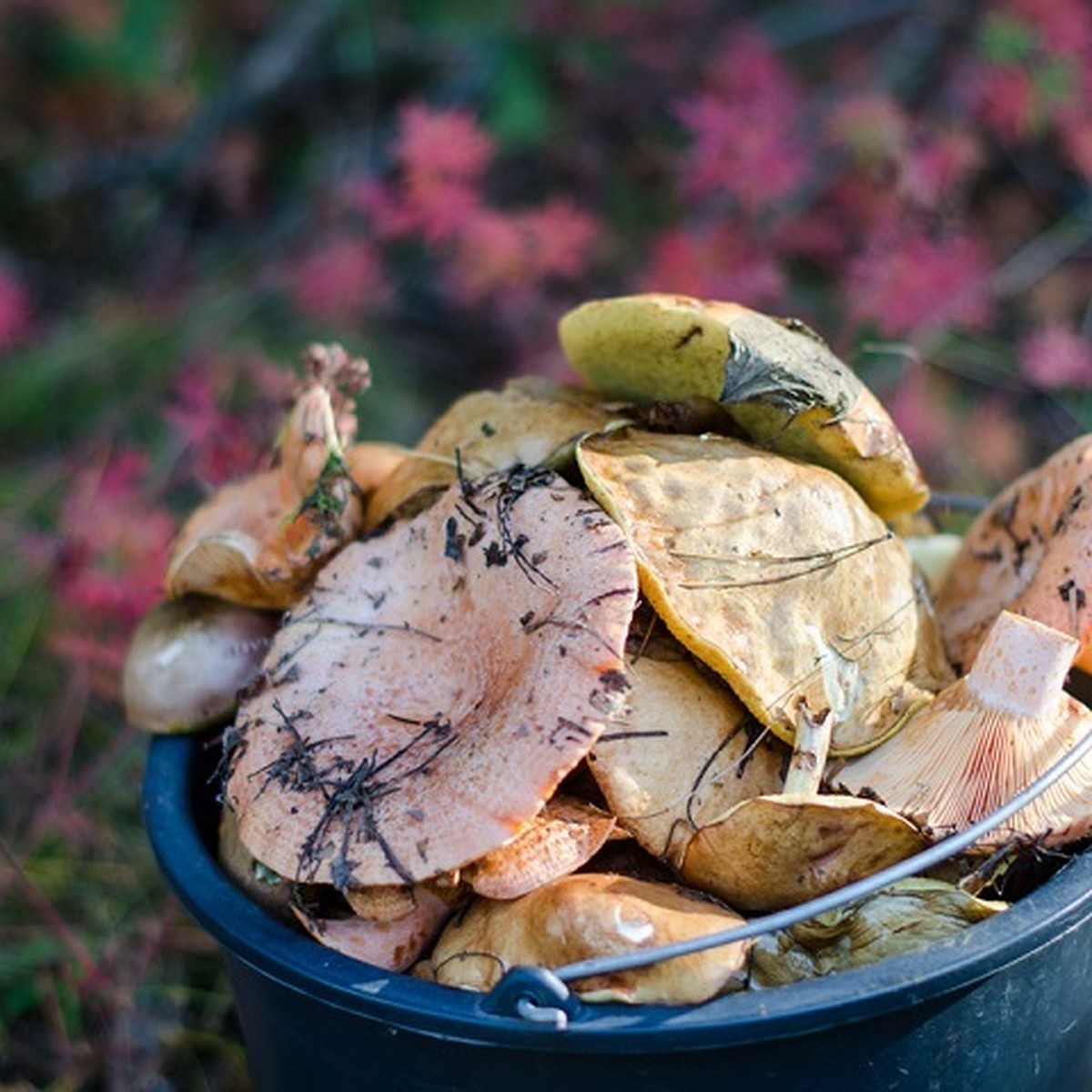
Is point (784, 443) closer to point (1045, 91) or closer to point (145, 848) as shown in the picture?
point (145, 848)

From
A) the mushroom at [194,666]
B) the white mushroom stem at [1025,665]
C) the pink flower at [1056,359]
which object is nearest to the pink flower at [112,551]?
the mushroom at [194,666]

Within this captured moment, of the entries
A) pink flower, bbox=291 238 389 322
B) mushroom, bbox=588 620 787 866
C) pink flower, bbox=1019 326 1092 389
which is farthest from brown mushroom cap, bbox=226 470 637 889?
pink flower, bbox=291 238 389 322

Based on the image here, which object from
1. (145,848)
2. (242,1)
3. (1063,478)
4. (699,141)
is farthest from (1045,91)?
(145,848)

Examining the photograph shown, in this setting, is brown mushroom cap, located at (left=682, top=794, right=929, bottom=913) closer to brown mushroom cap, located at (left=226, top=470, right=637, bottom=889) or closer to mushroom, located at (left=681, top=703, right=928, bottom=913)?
mushroom, located at (left=681, top=703, right=928, bottom=913)

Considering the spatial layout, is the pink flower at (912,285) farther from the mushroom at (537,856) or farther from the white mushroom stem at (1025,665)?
the mushroom at (537,856)

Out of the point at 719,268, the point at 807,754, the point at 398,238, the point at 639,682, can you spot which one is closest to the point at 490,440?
the point at 639,682
